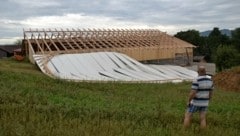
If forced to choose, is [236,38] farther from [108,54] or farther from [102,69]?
[102,69]

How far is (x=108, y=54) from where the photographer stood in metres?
37.8

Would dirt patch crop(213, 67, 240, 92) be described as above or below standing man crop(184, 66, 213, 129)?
below

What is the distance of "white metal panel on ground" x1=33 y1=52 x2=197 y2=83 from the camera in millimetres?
29766

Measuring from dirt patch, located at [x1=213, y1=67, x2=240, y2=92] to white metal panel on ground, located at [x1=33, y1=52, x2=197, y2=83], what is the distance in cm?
330

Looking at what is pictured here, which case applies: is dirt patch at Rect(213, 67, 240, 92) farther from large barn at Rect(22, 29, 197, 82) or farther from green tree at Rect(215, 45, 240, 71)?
green tree at Rect(215, 45, 240, 71)

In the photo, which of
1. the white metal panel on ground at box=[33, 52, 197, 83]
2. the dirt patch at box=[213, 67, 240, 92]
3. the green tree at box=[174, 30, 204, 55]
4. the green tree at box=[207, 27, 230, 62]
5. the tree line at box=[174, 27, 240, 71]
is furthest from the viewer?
the green tree at box=[207, 27, 230, 62]

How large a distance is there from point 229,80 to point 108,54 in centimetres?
1368

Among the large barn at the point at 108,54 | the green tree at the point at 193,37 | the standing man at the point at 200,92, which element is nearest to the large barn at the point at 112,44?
the large barn at the point at 108,54

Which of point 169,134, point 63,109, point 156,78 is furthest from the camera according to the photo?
point 156,78

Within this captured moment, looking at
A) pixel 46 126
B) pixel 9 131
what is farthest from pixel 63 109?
pixel 9 131

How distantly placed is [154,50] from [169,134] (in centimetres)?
3564

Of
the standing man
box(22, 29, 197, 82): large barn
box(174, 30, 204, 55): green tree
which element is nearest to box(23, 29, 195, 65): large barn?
box(22, 29, 197, 82): large barn

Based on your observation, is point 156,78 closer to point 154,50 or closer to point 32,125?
point 154,50

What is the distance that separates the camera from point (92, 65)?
33.9 metres
